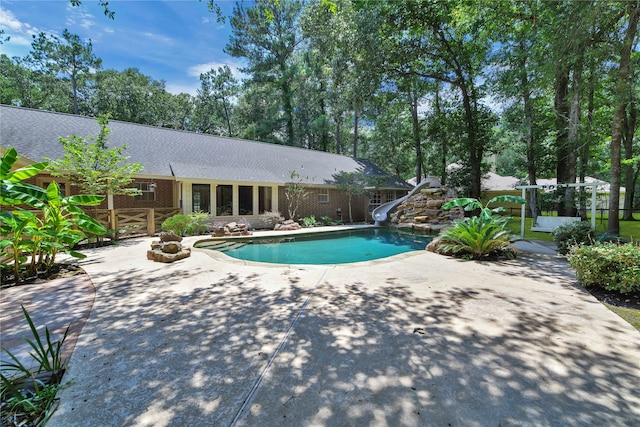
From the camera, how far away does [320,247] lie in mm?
10523

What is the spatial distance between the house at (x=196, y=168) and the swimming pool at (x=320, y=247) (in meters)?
3.76

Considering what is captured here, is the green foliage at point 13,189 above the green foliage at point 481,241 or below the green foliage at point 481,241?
above

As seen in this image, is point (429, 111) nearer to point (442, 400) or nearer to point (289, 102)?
point (289, 102)

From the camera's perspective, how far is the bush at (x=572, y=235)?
700 cm

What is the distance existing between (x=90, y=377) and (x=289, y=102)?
2811cm

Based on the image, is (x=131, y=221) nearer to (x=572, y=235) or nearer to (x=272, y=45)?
(x=572, y=235)

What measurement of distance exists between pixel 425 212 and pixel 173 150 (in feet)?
45.7

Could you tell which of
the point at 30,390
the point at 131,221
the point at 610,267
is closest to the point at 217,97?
the point at 131,221

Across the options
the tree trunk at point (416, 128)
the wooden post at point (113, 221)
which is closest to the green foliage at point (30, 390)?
the wooden post at point (113, 221)

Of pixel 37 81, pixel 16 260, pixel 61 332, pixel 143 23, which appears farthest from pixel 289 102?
pixel 61 332

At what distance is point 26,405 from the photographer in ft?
6.29

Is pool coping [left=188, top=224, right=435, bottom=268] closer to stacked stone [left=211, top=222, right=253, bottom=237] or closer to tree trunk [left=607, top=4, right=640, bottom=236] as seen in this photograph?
stacked stone [left=211, top=222, right=253, bottom=237]

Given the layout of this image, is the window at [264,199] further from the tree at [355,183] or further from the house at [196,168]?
the tree at [355,183]

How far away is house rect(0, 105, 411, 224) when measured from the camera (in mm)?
11609
